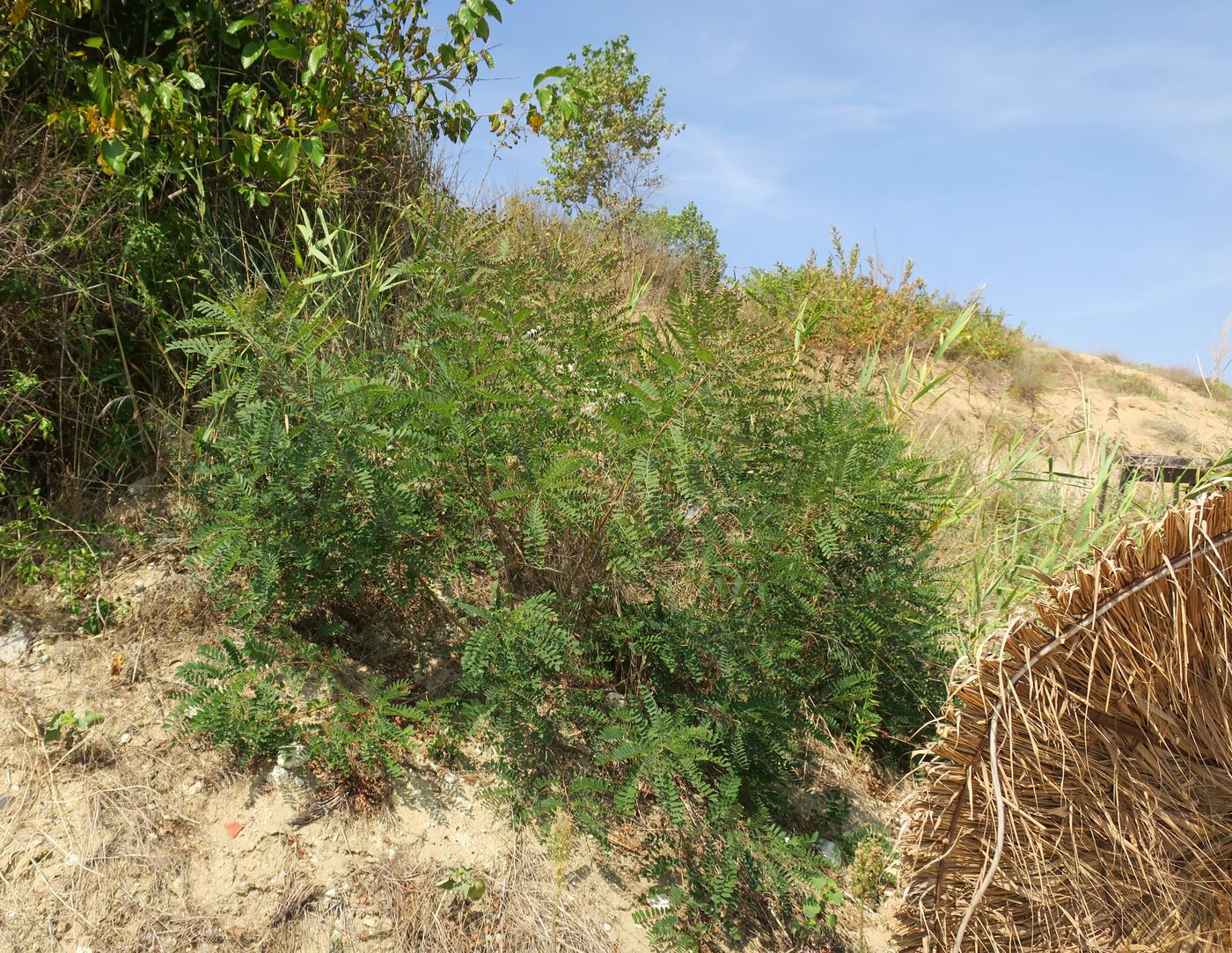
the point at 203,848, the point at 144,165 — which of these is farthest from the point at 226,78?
the point at 203,848

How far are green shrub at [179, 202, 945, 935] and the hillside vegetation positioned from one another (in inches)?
0.7

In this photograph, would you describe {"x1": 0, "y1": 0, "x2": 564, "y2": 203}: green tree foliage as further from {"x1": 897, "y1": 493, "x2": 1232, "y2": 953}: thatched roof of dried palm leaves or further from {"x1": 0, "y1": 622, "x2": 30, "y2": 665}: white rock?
{"x1": 897, "y1": 493, "x2": 1232, "y2": 953}: thatched roof of dried palm leaves

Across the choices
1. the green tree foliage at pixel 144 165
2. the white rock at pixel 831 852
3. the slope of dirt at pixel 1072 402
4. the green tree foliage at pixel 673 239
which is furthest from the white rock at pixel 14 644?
the slope of dirt at pixel 1072 402

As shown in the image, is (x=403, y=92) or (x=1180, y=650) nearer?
(x=1180, y=650)

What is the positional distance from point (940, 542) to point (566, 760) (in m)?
2.95

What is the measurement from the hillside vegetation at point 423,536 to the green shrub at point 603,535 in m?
0.02

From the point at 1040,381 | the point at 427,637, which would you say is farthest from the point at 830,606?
the point at 1040,381

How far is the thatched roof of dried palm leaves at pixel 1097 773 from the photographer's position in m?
1.90

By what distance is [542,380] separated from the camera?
9.88ft

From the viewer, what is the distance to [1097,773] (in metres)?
2.06

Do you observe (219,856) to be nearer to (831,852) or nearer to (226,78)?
(831,852)

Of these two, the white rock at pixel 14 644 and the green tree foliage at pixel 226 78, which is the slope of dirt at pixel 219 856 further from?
the green tree foliage at pixel 226 78

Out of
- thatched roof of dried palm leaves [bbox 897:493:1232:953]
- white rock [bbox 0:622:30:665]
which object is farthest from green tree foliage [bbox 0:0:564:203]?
thatched roof of dried palm leaves [bbox 897:493:1232:953]

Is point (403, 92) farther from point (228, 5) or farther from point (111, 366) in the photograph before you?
point (111, 366)
